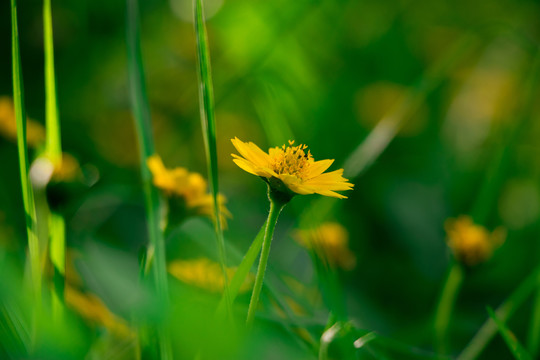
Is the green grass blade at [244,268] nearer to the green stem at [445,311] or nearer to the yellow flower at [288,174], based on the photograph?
the yellow flower at [288,174]

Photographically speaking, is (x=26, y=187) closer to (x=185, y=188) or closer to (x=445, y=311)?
(x=185, y=188)

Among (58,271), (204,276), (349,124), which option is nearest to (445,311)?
(204,276)

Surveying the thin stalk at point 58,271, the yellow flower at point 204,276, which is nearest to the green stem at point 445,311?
the yellow flower at point 204,276

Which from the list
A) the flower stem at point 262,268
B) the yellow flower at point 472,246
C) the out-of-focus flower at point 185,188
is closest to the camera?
the flower stem at point 262,268

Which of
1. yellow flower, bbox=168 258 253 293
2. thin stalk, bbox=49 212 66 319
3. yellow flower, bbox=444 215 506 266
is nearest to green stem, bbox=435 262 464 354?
yellow flower, bbox=444 215 506 266

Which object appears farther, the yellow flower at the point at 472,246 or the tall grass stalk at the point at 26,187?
the yellow flower at the point at 472,246

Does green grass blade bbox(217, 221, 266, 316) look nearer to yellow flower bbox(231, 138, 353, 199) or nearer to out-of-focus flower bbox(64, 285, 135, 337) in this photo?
yellow flower bbox(231, 138, 353, 199)
